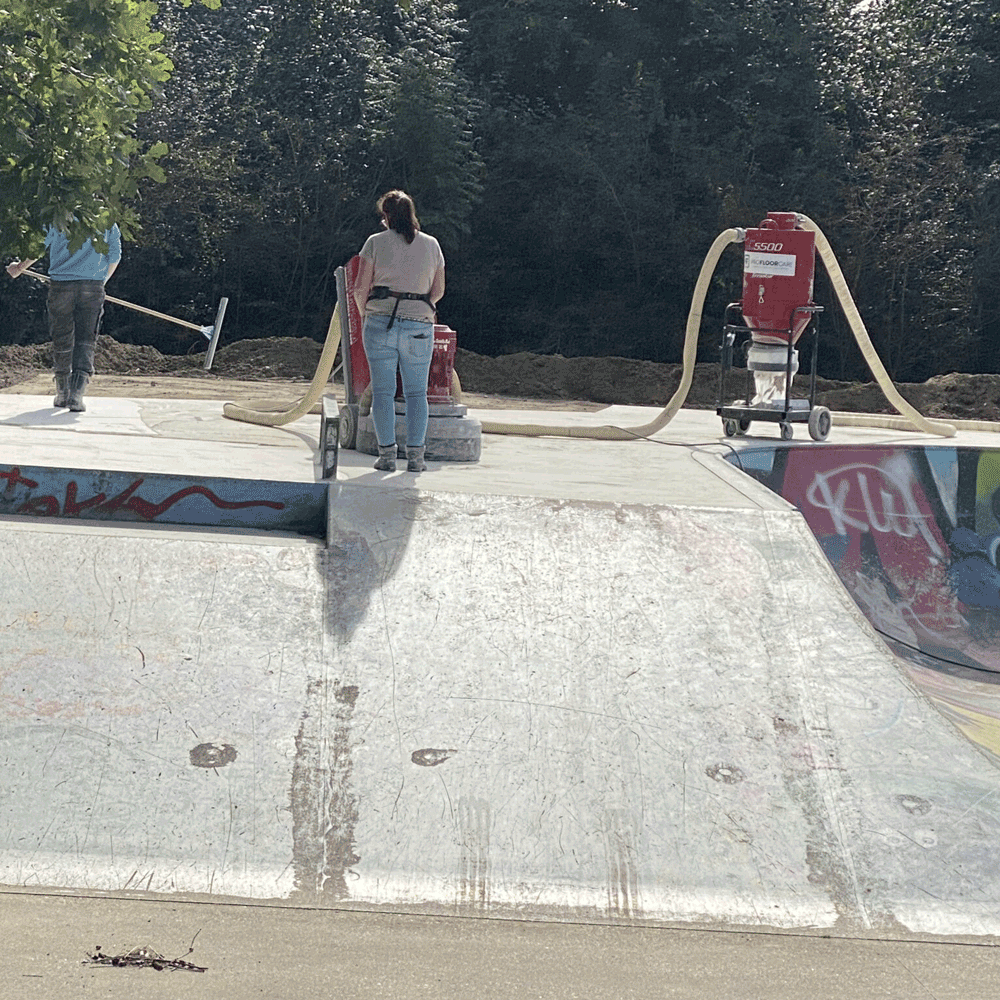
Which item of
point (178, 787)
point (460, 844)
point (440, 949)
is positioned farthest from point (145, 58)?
point (440, 949)

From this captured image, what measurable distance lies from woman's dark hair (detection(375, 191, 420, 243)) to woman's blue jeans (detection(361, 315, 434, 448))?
1.60ft

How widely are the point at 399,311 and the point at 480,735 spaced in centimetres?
316

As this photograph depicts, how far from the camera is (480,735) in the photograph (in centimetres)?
473

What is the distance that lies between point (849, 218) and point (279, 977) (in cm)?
2061

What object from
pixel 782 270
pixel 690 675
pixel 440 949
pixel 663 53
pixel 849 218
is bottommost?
pixel 440 949

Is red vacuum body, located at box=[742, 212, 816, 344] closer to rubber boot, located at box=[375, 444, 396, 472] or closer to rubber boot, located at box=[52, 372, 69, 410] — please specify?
rubber boot, located at box=[375, 444, 396, 472]

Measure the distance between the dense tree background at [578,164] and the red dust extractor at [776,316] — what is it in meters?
12.1

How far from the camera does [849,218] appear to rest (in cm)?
2197

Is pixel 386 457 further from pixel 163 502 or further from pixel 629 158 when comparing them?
pixel 629 158

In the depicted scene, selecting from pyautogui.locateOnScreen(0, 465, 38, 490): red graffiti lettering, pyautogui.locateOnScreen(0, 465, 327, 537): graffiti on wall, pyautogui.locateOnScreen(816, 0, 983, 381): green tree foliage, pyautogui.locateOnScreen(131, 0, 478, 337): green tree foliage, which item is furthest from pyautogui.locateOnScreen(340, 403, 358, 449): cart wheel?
pyautogui.locateOnScreen(816, 0, 983, 381): green tree foliage

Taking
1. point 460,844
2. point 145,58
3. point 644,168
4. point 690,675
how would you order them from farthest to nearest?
point 644,168 < point 145,58 < point 690,675 < point 460,844

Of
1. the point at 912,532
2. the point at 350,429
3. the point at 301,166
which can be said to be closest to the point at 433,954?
the point at 350,429

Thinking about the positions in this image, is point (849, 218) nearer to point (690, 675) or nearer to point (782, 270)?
point (782, 270)

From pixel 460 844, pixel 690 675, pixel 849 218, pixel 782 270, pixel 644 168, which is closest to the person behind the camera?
pixel 460 844
